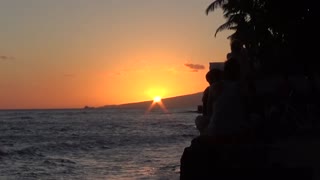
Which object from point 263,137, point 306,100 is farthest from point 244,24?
point 263,137

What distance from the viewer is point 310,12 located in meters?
10.9

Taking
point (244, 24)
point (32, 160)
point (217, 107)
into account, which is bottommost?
point (32, 160)

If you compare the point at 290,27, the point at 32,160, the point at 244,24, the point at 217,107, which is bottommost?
the point at 32,160

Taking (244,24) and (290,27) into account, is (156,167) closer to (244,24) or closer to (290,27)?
(290,27)

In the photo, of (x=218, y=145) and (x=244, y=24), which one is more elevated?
(x=244, y=24)

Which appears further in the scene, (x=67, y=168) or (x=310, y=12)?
(x=67, y=168)

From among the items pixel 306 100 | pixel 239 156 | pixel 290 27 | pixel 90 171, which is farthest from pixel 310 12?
pixel 90 171

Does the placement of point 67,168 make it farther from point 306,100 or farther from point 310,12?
point 310,12

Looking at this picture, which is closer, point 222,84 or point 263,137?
point 222,84

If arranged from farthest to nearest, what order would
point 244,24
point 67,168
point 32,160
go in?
point 244,24, point 32,160, point 67,168

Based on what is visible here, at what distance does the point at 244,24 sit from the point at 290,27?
1811 centimetres

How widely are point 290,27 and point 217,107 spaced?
252 inches

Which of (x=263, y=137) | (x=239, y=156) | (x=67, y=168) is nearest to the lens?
(x=239, y=156)

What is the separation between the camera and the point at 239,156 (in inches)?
211
